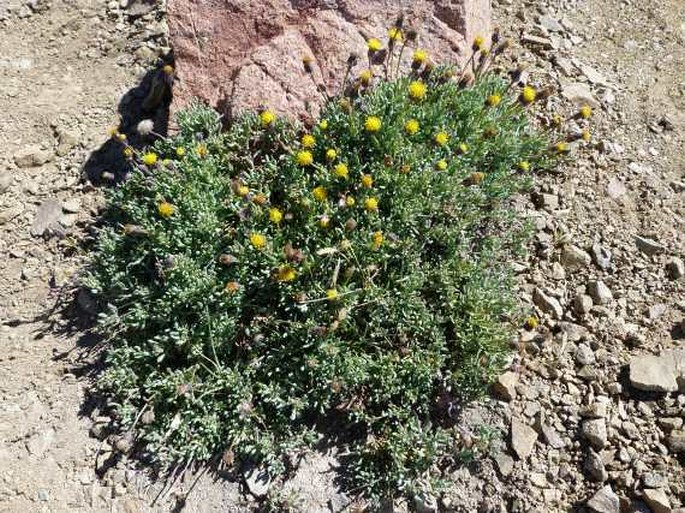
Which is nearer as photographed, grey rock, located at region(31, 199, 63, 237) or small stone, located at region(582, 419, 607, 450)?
small stone, located at region(582, 419, 607, 450)

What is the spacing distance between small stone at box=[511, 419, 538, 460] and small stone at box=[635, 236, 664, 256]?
1.73 meters

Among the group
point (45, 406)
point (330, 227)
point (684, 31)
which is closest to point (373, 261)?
point (330, 227)

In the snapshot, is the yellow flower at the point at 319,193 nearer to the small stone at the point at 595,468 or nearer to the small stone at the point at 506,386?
the small stone at the point at 506,386

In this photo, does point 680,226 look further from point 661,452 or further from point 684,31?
point 684,31

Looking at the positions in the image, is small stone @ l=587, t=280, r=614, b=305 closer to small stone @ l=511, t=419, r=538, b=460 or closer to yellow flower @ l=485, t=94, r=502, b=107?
small stone @ l=511, t=419, r=538, b=460

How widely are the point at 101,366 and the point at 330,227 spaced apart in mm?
1965

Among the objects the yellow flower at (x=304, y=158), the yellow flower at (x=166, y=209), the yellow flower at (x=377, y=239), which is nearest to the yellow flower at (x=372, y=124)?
the yellow flower at (x=304, y=158)

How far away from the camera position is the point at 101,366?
4.17 m

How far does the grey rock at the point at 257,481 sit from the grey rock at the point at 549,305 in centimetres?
229

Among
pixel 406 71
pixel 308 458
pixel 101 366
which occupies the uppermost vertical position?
pixel 406 71

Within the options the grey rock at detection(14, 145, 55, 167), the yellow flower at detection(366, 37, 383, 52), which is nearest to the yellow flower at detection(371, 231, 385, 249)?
the yellow flower at detection(366, 37, 383, 52)

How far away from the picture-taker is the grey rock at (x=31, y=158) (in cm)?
528

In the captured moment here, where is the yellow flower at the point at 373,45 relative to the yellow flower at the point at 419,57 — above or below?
below

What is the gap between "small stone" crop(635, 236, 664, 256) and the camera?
4402mm
